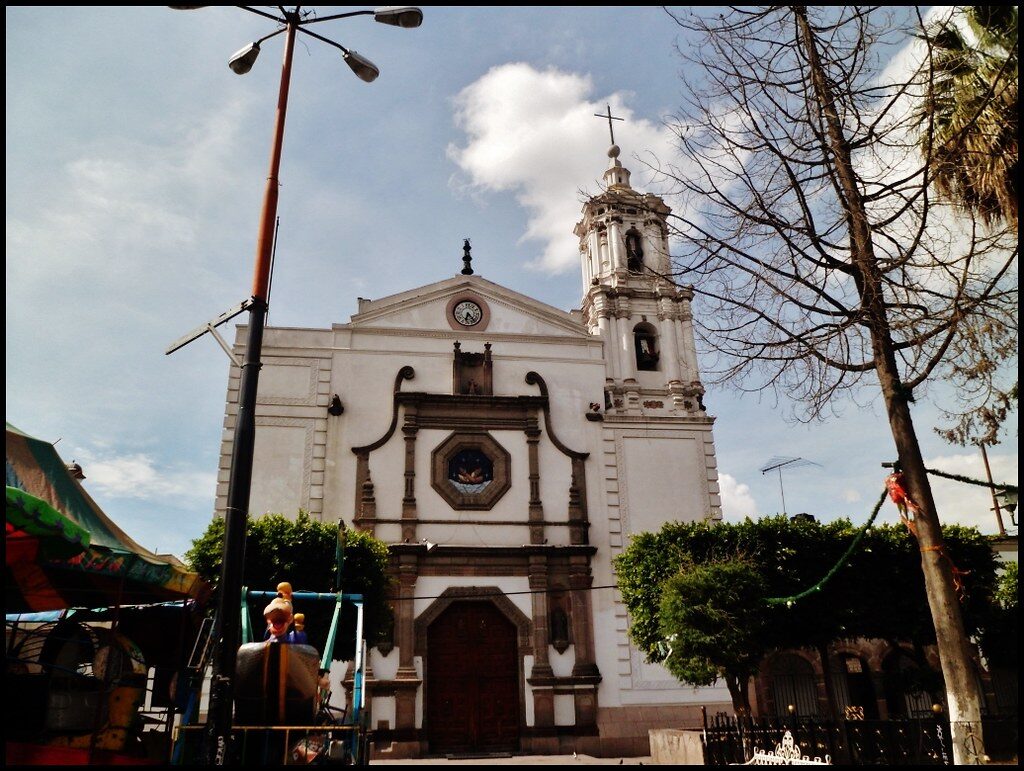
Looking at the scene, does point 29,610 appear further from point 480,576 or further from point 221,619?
point 480,576

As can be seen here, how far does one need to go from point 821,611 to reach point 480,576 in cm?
906

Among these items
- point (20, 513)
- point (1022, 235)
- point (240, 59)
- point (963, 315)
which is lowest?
point (20, 513)

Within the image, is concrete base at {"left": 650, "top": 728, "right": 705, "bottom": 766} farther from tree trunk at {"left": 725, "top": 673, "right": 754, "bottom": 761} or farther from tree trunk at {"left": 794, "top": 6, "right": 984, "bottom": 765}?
tree trunk at {"left": 794, "top": 6, "right": 984, "bottom": 765}

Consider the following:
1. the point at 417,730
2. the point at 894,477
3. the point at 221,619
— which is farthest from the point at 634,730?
the point at 221,619

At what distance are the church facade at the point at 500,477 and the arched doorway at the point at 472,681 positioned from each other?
5cm

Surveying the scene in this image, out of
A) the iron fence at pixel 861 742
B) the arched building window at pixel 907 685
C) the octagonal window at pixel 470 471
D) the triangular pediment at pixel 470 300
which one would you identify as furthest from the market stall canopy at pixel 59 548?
the arched building window at pixel 907 685

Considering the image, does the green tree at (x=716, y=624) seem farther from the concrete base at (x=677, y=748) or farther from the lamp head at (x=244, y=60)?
the lamp head at (x=244, y=60)

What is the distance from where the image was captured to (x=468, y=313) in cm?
2506

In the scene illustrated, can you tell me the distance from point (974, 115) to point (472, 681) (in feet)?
58.3

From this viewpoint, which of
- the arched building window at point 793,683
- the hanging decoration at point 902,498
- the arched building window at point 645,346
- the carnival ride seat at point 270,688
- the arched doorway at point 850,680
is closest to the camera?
the carnival ride seat at point 270,688

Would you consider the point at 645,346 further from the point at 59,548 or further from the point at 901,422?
the point at 59,548

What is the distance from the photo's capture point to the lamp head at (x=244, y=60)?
8.67m

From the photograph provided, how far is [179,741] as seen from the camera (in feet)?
24.3

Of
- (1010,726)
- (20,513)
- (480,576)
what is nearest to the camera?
(20,513)
